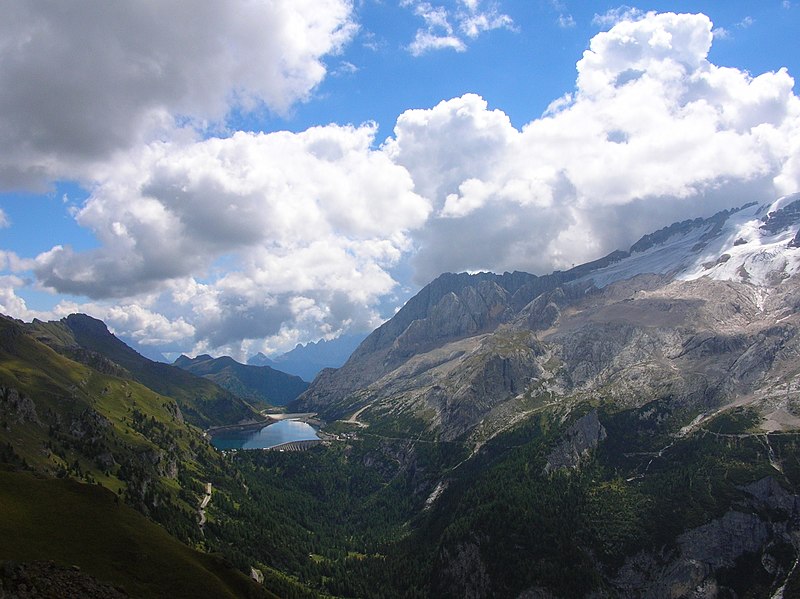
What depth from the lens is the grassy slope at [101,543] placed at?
3506 inches

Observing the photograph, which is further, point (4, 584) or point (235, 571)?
point (235, 571)

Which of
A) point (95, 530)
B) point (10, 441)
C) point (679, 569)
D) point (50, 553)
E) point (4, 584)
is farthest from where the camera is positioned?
point (679, 569)

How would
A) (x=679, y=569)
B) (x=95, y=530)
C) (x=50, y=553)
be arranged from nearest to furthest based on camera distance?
(x=50, y=553)
(x=95, y=530)
(x=679, y=569)

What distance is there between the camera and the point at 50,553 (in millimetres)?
88125

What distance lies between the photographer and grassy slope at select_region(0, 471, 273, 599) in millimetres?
89062

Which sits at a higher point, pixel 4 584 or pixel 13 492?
pixel 13 492

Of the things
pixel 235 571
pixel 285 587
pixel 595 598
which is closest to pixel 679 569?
pixel 595 598

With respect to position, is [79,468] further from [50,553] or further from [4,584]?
[4,584]

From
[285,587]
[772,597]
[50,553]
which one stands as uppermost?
[50,553]

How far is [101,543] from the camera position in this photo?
97.9 metres

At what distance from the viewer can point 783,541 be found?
7840 inches

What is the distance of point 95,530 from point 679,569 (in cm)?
19708

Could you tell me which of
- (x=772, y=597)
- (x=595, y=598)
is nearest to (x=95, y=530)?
(x=595, y=598)

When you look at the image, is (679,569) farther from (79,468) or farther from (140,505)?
(79,468)
